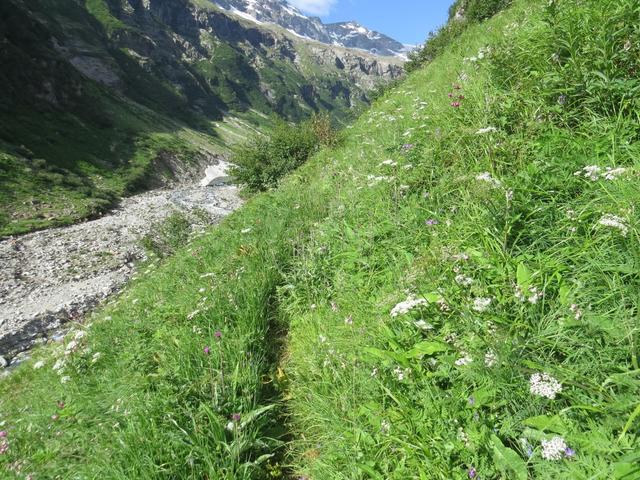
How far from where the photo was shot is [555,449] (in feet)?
5.46

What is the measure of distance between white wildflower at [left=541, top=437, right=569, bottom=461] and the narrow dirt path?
14758 mm

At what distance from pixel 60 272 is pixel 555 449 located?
2713 centimetres

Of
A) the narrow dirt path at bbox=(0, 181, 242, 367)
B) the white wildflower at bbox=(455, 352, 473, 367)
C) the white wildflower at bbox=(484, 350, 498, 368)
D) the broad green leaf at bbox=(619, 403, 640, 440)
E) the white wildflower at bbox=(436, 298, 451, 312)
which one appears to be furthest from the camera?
the narrow dirt path at bbox=(0, 181, 242, 367)

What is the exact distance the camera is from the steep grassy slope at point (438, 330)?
2.04 meters

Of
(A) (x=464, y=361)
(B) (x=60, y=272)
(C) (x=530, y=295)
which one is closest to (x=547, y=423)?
(A) (x=464, y=361)

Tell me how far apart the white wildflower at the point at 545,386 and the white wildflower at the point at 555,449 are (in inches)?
7.5

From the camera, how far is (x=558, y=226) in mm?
2889

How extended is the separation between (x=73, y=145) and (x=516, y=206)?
68.4 m

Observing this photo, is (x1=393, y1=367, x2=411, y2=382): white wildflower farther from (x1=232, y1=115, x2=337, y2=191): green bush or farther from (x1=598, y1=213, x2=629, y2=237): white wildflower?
(x1=232, y1=115, x2=337, y2=191): green bush

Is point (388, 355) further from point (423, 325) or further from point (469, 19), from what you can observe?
point (469, 19)

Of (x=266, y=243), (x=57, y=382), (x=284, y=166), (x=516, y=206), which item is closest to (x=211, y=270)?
(x=266, y=243)

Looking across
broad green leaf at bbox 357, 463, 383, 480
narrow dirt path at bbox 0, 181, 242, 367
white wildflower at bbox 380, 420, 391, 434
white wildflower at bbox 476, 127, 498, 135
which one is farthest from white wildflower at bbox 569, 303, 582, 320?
narrow dirt path at bbox 0, 181, 242, 367

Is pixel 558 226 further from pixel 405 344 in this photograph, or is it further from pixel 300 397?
pixel 300 397

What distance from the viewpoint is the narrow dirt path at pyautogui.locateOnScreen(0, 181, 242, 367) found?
1641 cm
